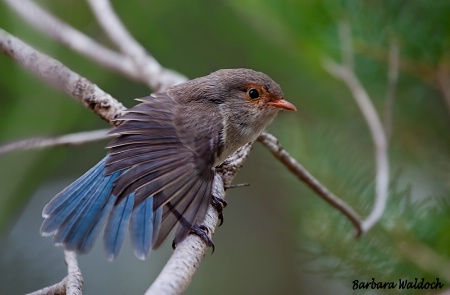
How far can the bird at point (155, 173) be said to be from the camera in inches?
83.5

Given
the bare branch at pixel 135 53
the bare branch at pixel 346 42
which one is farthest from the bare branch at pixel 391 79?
the bare branch at pixel 135 53

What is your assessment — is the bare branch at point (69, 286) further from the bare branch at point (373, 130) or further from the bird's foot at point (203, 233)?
the bare branch at point (373, 130)

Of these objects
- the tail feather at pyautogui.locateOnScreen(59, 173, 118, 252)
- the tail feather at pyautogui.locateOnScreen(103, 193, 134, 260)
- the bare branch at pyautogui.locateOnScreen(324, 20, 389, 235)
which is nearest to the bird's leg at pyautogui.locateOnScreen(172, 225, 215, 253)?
the tail feather at pyautogui.locateOnScreen(103, 193, 134, 260)

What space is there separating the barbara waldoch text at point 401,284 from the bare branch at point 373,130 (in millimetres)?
181

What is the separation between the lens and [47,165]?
7.47ft

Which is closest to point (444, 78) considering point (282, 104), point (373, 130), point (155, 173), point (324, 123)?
point (373, 130)

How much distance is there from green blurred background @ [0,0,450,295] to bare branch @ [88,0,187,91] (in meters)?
0.11

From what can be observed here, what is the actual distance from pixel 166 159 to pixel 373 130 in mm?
768

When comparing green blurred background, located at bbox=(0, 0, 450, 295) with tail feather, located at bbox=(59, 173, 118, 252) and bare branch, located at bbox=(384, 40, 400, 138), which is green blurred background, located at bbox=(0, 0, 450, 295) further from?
tail feather, located at bbox=(59, 173, 118, 252)

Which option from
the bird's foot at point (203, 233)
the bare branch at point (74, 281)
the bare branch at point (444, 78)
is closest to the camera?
the bare branch at point (74, 281)

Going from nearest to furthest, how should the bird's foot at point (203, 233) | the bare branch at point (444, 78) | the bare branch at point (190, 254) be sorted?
the bare branch at point (190, 254), the bird's foot at point (203, 233), the bare branch at point (444, 78)

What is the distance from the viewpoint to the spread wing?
2.10 metres

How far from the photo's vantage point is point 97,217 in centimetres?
232

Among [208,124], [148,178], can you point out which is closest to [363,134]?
[208,124]
